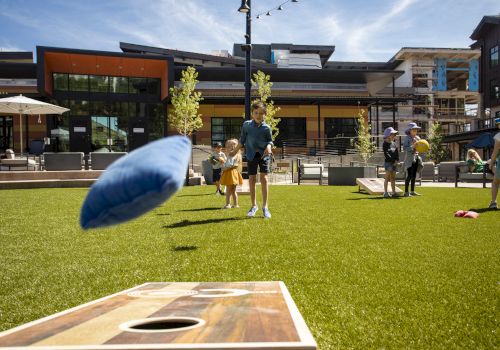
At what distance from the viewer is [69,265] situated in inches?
172

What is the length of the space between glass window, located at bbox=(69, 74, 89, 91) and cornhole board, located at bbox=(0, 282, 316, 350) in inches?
1348

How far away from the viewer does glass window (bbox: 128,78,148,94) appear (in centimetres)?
3494

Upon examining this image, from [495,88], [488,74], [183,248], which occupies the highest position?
[488,74]

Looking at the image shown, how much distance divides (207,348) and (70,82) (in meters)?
35.6

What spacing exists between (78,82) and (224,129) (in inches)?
476

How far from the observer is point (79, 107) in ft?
111

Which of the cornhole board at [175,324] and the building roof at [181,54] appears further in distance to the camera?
the building roof at [181,54]

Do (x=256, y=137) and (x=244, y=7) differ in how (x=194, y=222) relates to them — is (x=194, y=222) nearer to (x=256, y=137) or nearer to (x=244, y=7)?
(x=256, y=137)

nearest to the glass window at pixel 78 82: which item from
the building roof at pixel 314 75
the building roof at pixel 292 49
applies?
the building roof at pixel 314 75

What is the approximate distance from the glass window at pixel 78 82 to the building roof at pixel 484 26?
130 feet

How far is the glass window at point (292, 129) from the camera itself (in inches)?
1539

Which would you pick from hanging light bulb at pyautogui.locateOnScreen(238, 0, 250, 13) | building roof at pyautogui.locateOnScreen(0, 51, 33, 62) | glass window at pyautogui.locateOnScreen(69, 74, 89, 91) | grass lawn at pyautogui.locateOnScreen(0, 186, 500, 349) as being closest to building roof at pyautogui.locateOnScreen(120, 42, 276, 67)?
building roof at pyautogui.locateOnScreen(0, 51, 33, 62)

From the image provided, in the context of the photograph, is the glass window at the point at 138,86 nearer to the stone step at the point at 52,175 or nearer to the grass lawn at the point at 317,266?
the stone step at the point at 52,175

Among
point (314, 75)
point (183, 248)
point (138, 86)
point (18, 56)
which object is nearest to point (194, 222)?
point (183, 248)
